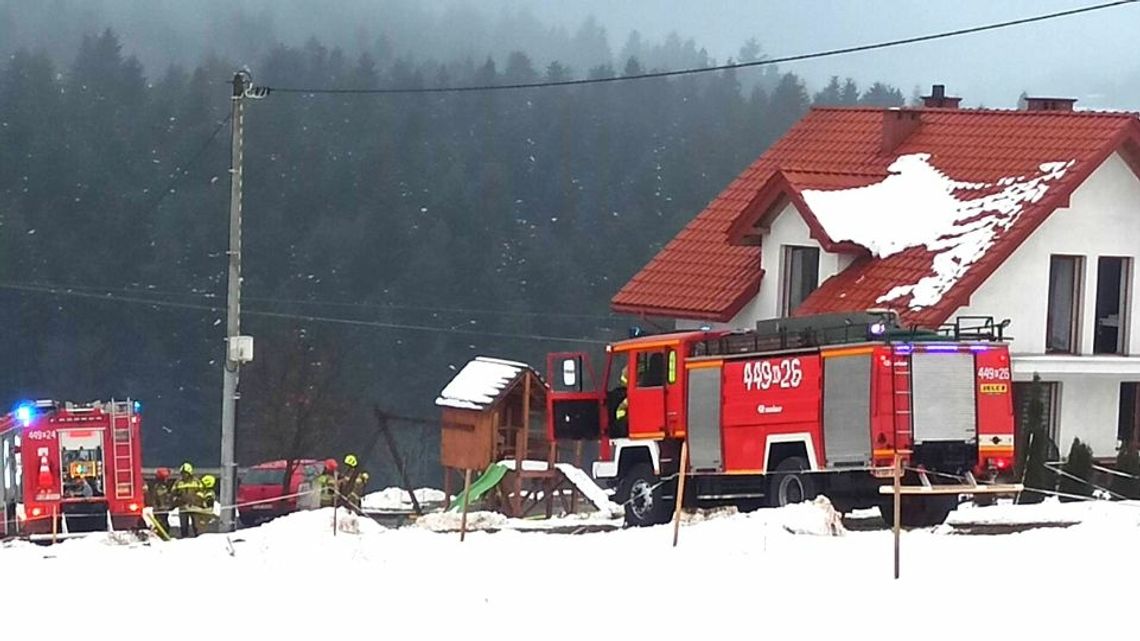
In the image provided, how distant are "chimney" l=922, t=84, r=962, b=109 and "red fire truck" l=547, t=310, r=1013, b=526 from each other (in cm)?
1673

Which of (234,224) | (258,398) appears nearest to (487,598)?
(234,224)

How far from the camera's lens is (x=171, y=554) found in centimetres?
1934

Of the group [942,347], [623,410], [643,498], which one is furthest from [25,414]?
[942,347]

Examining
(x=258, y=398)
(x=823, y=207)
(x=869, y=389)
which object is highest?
(x=823, y=207)

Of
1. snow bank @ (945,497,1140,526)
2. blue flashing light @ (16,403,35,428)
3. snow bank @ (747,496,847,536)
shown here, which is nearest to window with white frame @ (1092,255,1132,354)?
snow bank @ (945,497,1140,526)

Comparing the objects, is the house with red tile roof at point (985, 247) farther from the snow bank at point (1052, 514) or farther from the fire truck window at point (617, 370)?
the fire truck window at point (617, 370)

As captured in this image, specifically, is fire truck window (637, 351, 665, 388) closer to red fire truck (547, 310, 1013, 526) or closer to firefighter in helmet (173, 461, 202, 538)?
red fire truck (547, 310, 1013, 526)

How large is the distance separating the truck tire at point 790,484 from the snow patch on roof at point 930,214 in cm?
791

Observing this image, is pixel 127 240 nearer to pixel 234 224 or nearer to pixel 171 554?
pixel 234 224

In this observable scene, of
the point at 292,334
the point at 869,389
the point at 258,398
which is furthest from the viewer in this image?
the point at 292,334

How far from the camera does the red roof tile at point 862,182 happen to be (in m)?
33.7

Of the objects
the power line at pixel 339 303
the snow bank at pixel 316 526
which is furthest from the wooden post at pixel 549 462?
the power line at pixel 339 303

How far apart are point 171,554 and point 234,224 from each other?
13276 millimetres

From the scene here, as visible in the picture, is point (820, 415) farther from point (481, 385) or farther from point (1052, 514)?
point (481, 385)
